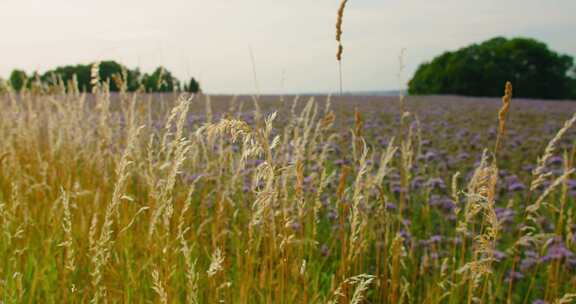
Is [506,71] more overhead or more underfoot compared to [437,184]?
more overhead

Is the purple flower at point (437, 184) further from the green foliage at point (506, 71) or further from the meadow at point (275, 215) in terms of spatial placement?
the green foliage at point (506, 71)

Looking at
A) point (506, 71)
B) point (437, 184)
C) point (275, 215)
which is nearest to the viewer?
point (275, 215)

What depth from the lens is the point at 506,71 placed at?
35.0 meters

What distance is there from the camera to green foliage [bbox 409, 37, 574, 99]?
3428cm

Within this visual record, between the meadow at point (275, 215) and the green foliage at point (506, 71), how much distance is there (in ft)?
91.2

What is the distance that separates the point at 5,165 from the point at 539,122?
7734 millimetres

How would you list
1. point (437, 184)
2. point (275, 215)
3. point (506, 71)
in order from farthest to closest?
point (506, 71) → point (437, 184) → point (275, 215)

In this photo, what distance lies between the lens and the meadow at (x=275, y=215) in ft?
6.00

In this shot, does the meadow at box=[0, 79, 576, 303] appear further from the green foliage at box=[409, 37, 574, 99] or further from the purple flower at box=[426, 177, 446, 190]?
the green foliage at box=[409, 37, 574, 99]

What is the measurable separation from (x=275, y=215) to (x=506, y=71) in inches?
1390

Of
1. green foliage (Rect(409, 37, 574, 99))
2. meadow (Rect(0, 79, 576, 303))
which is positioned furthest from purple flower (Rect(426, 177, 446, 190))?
green foliage (Rect(409, 37, 574, 99))

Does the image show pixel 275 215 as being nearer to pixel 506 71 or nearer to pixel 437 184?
Result: pixel 437 184

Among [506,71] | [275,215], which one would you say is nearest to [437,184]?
[275,215]

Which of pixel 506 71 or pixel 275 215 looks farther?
pixel 506 71
